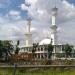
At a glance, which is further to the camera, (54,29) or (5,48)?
(54,29)

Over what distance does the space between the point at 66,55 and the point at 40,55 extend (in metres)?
12.4

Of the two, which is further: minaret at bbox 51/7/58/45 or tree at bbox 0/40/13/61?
minaret at bbox 51/7/58/45

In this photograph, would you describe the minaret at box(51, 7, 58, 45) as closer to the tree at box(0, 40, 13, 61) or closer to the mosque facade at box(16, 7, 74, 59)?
the mosque facade at box(16, 7, 74, 59)

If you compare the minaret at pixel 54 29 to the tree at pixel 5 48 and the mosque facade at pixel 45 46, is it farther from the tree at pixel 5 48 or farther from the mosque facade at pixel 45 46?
the tree at pixel 5 48

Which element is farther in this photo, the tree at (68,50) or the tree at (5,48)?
the tree at (68,50)

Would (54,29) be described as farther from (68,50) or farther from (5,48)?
(5,48)

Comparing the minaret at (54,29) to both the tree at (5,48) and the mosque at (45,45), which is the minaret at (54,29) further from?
the tree at (5,48)

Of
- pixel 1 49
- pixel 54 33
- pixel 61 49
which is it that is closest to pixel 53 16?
pixel 54 33

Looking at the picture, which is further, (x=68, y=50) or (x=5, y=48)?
(x=68, y=50)

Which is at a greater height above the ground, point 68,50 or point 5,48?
point 5,48

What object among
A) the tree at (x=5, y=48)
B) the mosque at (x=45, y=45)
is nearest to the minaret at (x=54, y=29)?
the mosque at (x=45, y=45)

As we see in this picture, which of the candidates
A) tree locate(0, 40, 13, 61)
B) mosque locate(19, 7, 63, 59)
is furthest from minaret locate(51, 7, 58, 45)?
tree locate(0, 40, 13, 61)

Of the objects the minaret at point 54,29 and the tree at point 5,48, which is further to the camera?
the minaret at point 54,29

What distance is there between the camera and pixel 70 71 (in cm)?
1420
